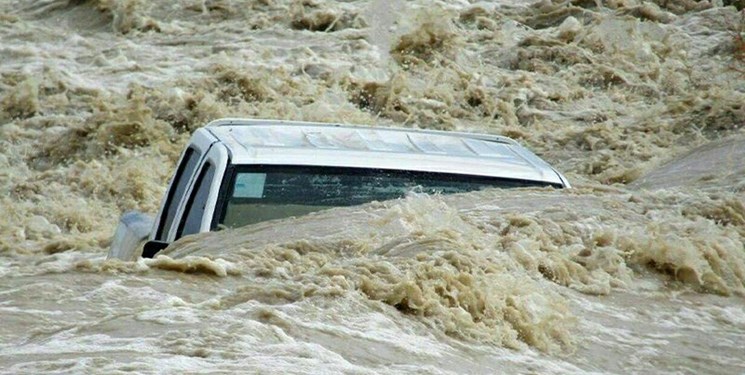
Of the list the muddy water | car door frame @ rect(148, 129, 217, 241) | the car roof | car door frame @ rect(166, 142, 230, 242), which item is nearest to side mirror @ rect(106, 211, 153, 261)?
car door frame @ rect(148, 129, 217, 241)

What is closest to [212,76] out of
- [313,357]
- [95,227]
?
[95,227]

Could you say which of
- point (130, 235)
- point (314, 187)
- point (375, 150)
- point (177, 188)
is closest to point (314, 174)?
point (314, 187)

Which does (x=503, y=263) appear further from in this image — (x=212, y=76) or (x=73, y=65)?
(x=73, y=65)

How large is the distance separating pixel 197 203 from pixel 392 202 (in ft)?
2.94

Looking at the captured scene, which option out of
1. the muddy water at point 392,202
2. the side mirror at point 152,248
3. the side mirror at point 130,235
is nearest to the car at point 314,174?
the side mirror at point 152,248

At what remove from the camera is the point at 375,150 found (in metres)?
7.05

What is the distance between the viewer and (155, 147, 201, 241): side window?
757 cm

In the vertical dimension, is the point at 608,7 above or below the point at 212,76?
above

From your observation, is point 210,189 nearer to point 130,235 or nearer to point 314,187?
point 314,187

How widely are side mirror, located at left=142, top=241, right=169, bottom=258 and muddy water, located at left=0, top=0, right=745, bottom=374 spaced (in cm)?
32

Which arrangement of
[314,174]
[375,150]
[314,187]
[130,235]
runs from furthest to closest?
[130,235] → [375,150] → [314,187] → [314,174]

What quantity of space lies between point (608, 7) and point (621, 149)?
5.52 m

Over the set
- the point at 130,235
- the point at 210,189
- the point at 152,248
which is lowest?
the point at 130,235

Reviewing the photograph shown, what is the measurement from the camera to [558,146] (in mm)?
16781
